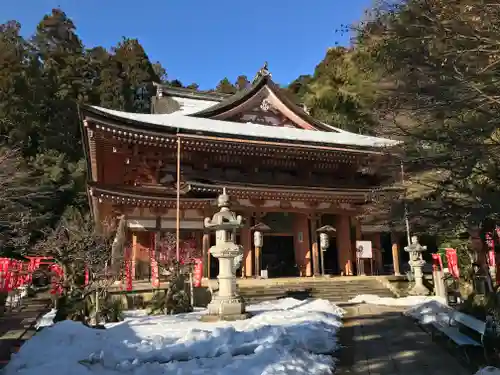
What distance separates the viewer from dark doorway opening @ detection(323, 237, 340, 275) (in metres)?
19.3

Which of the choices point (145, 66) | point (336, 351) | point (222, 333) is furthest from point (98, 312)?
point (145, 66)

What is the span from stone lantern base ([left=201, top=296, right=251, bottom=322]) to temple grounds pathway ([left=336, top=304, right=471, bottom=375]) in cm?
230

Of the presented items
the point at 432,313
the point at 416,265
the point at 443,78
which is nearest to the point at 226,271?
the point at 432,313

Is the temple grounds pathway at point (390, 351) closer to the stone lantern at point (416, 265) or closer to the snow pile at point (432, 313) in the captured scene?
the snow pile at point (432, 313)

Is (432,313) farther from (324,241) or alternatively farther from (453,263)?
(324,241)

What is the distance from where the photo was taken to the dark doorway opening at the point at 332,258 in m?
19.3

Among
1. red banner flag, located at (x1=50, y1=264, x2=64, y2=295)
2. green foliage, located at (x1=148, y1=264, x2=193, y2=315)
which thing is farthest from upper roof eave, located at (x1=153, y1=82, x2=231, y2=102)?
green foliage, located at (x1=148, y1=264, x2=193, y2=315)

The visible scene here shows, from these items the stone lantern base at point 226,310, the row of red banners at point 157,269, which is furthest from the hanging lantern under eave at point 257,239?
the stone lantern base at point 226,310

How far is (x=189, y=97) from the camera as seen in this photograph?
28078 mm

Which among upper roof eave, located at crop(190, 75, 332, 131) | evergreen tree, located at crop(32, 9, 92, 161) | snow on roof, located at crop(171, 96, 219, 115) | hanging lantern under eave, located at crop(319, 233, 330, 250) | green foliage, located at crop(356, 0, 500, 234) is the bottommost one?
hanging lantern under eave, located at crop(319, 233, 330, 250)

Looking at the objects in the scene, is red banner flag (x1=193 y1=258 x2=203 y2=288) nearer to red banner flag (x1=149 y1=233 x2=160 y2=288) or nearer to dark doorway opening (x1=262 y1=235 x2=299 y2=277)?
red banner flag (x1=149 y1=233 x2=160 y2=288)

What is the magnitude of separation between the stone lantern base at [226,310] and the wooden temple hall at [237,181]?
5.01m

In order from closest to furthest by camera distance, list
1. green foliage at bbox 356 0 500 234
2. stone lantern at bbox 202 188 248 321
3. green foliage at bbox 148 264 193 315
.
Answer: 1. green foliage at bbox 356 0 500 234
2. stone lantern at bbox 202 188 248 321
3. green foliage at bbox 148 264 193 315

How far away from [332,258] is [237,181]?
6.66 meters
